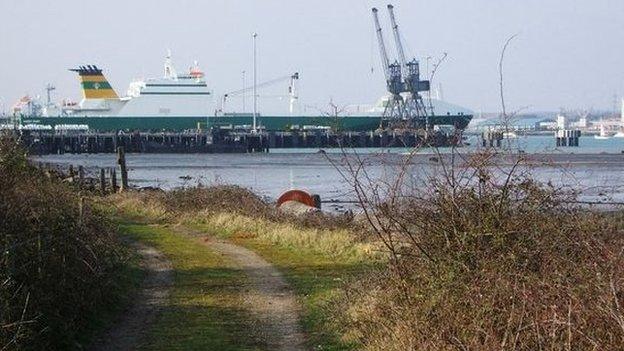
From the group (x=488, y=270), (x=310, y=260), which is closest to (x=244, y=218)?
(x=310, y=260)

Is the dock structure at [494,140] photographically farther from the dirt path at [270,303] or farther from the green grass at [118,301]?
the green grass at [118,301]

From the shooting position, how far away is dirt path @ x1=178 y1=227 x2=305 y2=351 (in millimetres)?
11138

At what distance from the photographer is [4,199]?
11047 millimetres

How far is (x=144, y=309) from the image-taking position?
1282cm

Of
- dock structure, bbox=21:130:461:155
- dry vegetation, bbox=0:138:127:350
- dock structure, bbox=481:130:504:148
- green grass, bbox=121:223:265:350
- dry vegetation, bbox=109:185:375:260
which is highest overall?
dock structure, bbox=481:130:504:148

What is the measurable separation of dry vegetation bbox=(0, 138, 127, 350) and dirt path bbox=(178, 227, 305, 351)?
5.73 ft

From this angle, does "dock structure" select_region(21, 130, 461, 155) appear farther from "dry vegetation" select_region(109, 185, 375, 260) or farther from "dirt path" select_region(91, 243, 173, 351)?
"dirt path" select_region(91, 243, 173, 351)

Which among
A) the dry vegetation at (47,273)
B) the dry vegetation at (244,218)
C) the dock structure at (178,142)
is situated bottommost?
the dock structure at (178,142)

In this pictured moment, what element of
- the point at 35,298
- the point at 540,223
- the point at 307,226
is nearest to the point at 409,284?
the point at 540,223

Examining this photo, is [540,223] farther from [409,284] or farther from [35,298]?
[35,298]

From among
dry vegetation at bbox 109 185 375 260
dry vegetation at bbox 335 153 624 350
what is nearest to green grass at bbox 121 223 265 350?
dry vegetation at bbox 335 153 624 350

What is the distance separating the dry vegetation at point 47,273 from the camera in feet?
29.6

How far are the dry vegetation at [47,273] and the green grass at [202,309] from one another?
768mm

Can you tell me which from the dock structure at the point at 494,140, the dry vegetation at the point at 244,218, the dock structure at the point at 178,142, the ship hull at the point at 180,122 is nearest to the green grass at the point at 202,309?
the dry vegetation at the point at 244,218
